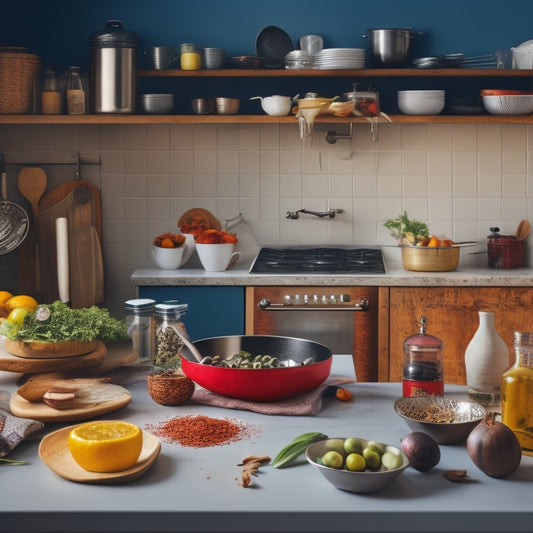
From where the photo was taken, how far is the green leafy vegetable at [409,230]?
4309 mm

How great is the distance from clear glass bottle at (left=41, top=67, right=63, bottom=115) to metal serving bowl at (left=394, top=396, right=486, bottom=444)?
3.21 meters

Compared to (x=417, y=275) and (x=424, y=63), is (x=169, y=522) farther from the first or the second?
(x=424, y=63)

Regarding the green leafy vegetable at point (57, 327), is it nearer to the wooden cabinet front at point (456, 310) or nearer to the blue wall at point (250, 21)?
the wooden cabinet front at point (456, 310)

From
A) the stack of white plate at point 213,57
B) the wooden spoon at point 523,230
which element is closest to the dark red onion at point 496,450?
the wooden spoon at point 523,230

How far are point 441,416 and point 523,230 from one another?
2960 mm

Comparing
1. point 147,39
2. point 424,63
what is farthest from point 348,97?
point 147,39

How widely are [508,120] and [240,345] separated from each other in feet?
8.56

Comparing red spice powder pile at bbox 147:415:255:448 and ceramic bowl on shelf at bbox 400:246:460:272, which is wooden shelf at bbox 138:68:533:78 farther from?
red spice powder pile at bbox 147:415:255:448

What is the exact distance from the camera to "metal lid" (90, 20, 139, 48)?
4.34m

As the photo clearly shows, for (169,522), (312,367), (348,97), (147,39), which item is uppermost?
(147,39)

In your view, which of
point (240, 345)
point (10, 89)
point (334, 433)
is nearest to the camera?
point (334, 433)

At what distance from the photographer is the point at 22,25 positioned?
182 inches

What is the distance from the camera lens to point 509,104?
432 centimetres

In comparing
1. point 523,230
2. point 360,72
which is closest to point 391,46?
point 360,72
